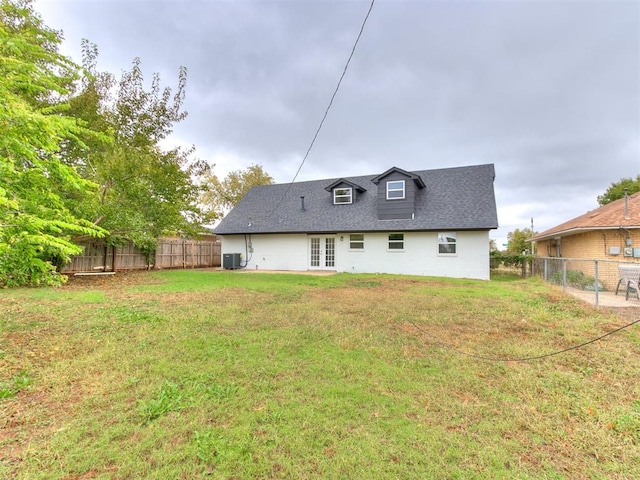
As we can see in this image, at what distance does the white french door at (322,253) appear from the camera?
16484 millimetres

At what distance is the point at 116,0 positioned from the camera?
7.89 meters

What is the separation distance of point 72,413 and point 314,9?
969 centimetres

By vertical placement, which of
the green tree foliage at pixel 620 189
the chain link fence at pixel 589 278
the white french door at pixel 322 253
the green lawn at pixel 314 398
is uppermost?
the green tree foliage at pixel 620 189

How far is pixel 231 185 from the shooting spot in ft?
108

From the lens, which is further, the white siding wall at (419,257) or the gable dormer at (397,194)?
the gable dormer at (397,194)

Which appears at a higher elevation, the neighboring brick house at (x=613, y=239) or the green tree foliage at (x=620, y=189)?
the green tree foliage at (x=620, y=189)

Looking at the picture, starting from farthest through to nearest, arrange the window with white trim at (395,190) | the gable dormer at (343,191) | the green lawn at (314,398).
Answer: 1. the gable dormer at (343,191)
2. the window with white trim at (395,190)
3. the green lawn at (314,398)

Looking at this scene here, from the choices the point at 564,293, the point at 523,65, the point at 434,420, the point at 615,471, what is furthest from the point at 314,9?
the point at 564,293

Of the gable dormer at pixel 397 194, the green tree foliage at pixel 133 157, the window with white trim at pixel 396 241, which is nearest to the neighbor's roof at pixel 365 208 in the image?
the gable dormer at pixel 397 194

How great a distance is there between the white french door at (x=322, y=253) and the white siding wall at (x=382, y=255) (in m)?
0.30

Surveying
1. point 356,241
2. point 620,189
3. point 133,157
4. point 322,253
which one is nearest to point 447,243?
point 356,241

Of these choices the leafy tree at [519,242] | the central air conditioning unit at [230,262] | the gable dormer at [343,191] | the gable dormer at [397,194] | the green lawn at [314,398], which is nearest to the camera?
the green lawn at [314,398]

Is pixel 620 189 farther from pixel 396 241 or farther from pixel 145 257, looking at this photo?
pixel 145 257

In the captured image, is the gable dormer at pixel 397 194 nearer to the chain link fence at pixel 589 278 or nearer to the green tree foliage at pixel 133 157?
the chain link fence at pixel 589 278
